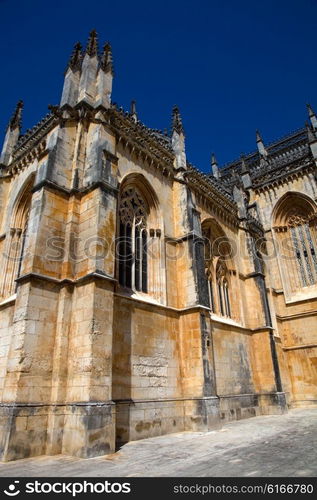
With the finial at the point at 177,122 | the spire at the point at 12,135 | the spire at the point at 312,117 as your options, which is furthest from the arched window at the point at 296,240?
the spire at the point at 12,135

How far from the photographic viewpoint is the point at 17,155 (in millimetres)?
14031

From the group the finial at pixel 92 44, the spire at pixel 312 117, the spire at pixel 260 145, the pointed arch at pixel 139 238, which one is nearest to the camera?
the pointed arch at pixel 139 238

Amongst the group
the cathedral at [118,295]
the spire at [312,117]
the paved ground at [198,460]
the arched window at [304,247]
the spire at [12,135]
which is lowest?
the paved ground at [198,460]

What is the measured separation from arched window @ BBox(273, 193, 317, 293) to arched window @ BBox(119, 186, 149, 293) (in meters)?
12.0

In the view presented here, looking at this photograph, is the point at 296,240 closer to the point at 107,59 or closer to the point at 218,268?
the point at 218,268

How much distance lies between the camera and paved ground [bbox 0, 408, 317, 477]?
5094 mm

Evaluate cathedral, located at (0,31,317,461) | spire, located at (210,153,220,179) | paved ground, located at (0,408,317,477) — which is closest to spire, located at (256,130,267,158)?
spire, located at (210,153,220,179)

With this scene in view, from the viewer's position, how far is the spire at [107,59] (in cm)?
1219

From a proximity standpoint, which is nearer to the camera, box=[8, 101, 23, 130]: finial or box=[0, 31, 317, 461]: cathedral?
box=[0, 31, 317, 461]: cathedral

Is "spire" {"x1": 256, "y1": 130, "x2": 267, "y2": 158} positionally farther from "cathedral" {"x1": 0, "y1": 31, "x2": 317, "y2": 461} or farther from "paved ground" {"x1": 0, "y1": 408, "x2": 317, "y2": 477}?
"paved ground" {"x1": 0, "y1": 408, "x2": 317, "y2": 477}

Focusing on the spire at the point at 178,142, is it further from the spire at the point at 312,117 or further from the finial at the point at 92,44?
the spire at the point at 312,117

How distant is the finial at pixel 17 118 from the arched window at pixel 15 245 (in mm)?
4710
